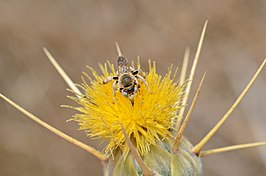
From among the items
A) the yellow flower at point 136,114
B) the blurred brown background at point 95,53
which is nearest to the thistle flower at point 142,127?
the yellow flower at point 136,114

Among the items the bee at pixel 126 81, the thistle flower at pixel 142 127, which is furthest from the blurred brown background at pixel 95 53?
the bee at pixel 126 81

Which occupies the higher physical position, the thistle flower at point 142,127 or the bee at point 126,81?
the bee at point 126,81

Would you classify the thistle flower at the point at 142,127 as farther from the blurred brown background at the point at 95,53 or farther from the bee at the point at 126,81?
the blurred brown background at the point at 95,53

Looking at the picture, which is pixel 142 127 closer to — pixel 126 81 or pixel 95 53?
pixel 126 81

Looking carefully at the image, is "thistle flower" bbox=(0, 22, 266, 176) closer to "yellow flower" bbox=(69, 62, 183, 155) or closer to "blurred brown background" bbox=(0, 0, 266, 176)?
"yellow flower" bbox=(69, 62, 183, 155)

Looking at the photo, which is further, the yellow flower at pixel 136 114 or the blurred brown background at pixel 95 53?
the blurred brown background at pixel 95 53

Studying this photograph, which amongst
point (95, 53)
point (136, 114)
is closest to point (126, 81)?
point (136, 114)
